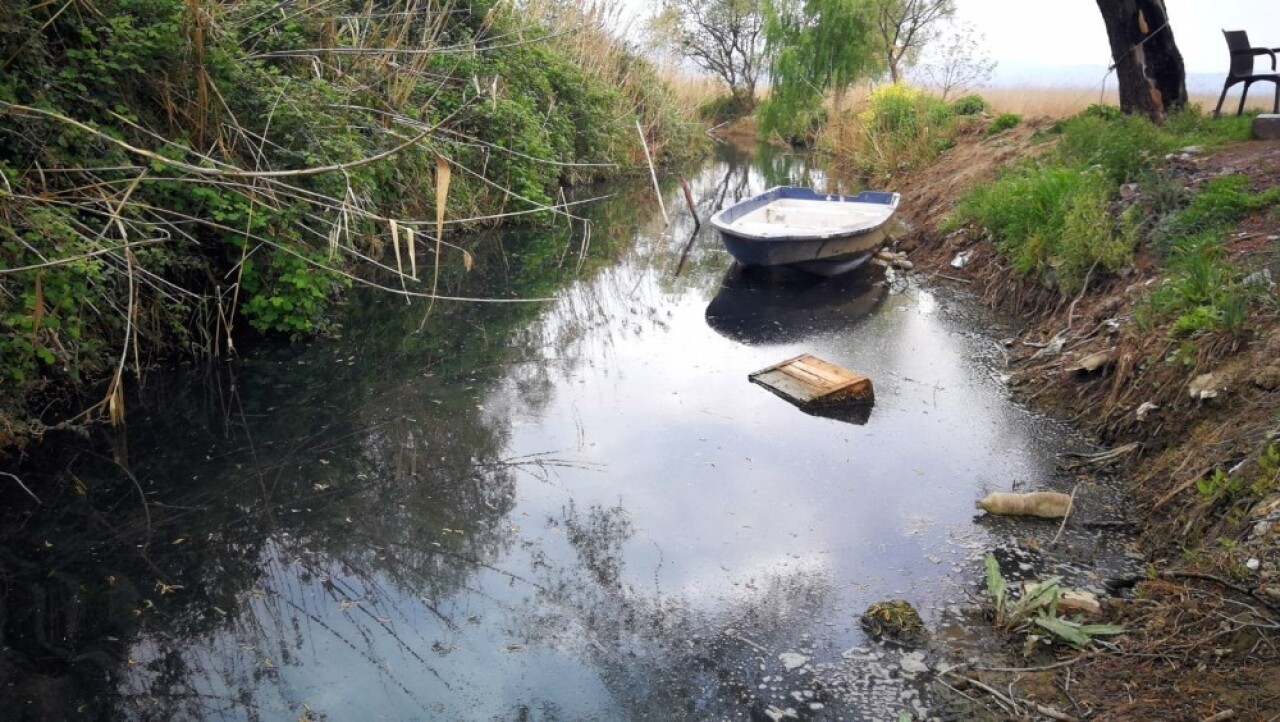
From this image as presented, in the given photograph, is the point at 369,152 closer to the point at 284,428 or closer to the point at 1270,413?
the point at 284,428

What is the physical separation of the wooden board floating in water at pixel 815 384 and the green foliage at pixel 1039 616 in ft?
8.60

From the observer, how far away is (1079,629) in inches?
153

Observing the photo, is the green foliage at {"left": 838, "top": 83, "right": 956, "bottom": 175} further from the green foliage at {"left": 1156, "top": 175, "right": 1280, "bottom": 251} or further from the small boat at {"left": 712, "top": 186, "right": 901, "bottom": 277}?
the green foliage at {"left": 1156, "top": 175, "right": 1280, "bottom": 251}

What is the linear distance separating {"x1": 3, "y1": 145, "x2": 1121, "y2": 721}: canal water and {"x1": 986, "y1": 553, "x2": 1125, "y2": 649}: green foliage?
9.9 inches

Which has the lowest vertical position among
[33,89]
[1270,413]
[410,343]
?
[410,343]

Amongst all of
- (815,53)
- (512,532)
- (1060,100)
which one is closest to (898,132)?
(1060,100)

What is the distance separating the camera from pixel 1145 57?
11.4 meters

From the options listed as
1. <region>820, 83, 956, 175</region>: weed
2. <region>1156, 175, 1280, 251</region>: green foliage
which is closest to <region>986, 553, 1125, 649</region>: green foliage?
<region>1156, 175, 1280, 251</region>: green foliage

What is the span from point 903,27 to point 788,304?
20.9m

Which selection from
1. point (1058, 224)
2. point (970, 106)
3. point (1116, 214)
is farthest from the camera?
point (970, 106)

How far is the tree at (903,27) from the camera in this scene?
24672mm

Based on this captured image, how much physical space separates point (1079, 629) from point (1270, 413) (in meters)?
1.73

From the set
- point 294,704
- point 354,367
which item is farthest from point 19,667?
point 354,367

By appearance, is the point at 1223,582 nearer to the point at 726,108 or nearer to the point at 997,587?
the point at 997,587
